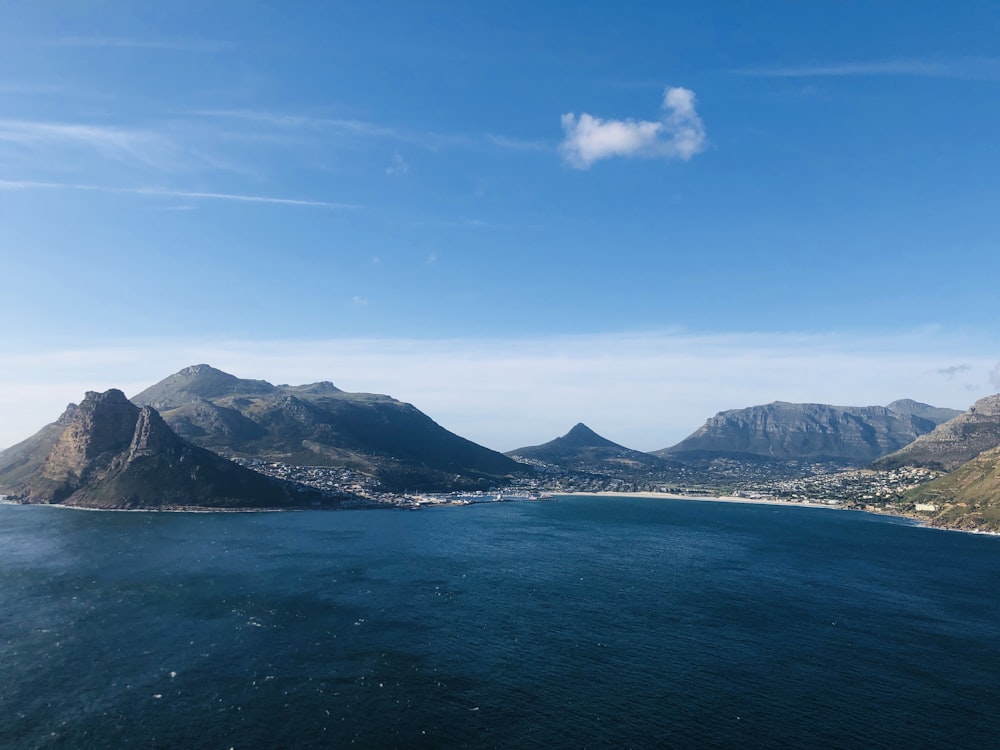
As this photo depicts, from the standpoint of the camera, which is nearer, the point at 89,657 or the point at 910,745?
the point at 910,745

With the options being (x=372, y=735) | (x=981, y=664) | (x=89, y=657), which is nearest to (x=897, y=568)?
(x=981, y=664)

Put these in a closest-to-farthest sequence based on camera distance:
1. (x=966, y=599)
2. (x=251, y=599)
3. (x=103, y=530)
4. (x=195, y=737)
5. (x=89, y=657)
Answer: (x=195, y=737), (x=89, y=657), (x=251, y=599), (x=966, y=599), (x=103, y=530)

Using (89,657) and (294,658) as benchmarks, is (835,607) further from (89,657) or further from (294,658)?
(89,657)

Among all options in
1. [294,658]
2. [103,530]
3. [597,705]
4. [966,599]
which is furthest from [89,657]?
[966,599]

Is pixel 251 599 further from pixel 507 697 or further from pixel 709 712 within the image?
pixel 709 712

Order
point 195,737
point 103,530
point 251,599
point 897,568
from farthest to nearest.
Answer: point 103,530 < point 897,568 < point 251,599 < point 195,737

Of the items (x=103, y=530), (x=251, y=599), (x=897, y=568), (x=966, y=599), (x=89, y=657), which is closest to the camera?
(x=89, y=657)
